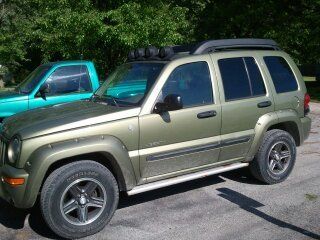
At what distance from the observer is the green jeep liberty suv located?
4.24m

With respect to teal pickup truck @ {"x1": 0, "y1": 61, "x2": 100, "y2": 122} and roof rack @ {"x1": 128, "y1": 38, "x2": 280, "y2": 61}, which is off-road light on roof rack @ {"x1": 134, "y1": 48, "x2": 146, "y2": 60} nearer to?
roof rack @ {"x1": 128, "y1": 38, "x2": 280, "y2": 61}

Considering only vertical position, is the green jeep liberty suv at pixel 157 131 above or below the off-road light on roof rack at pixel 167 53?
below

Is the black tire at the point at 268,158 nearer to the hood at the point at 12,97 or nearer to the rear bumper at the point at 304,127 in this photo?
the rear bumper at the point at 304,127

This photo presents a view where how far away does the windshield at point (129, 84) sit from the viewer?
493cm

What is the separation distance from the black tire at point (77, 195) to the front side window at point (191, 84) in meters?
1.16

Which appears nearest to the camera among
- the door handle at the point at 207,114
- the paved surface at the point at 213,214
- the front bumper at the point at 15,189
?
the front bumper at the point at 15,189

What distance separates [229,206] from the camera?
17.0ft

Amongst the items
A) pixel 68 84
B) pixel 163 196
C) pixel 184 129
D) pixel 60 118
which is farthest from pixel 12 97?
pixel 184 129

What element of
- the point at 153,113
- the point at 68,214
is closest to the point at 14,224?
the point at 68,214

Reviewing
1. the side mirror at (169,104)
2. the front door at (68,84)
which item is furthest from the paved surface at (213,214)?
the front door at (68,84)

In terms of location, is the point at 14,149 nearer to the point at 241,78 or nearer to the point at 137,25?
the point at 241,78

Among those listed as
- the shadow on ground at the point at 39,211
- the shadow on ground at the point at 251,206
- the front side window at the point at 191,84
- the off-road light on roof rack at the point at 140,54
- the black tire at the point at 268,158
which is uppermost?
the off-road light on roof rack at the point at 140,54

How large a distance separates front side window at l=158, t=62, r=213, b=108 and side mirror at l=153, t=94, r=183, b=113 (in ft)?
0.53

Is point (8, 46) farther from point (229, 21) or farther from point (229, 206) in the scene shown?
point (229, 206)
